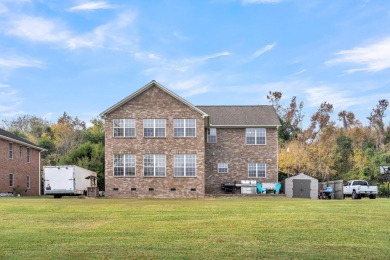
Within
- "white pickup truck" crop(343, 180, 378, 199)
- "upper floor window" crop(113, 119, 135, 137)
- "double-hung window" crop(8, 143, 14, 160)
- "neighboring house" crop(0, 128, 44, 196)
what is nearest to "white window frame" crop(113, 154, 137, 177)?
"upper floor window" crop(113, 119, 135, 137)

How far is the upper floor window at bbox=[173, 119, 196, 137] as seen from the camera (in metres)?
40.9

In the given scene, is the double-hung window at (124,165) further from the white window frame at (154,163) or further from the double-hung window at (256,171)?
the double-hung window at (256,171)

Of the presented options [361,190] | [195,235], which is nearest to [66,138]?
[361,190]

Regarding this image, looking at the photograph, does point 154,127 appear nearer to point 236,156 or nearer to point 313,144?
point 236,156

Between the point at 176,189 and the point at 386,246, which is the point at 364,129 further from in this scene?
the point at 386,246

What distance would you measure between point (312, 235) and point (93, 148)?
46.8m

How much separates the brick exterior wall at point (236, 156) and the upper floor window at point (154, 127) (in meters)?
6.80

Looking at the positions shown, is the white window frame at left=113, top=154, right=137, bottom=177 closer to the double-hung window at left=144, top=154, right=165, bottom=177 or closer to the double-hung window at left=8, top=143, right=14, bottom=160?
the double-hung window at left=144, top=154, right=165, bottom=177

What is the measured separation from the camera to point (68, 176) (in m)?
41.1

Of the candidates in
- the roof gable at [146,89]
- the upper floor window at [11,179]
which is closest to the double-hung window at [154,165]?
the roof gable at [146,89]

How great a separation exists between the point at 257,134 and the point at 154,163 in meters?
10.8

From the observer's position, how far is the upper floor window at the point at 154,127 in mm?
41031

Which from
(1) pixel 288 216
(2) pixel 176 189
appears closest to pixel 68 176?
(2) pixel 176 189

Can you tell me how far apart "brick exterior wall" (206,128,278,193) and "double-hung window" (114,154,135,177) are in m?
8.16
